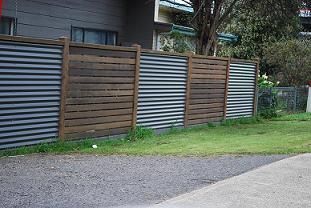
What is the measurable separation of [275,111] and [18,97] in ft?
40.7

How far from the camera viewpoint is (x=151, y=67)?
12938mm

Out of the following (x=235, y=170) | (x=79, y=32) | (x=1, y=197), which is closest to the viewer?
(x=1, y=197)

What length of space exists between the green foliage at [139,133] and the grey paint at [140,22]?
595 centimetres

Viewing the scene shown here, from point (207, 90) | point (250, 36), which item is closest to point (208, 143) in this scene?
point (207, 90)

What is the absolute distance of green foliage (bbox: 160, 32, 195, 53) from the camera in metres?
20.3

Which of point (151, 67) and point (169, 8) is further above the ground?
point (169, 8)

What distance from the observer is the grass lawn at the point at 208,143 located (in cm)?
1033

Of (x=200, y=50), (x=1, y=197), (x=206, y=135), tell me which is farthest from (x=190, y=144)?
(x=200, y=50)

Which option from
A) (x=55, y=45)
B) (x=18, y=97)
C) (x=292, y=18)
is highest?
(x=292, y=18)

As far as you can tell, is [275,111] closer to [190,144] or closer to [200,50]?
[200,50]

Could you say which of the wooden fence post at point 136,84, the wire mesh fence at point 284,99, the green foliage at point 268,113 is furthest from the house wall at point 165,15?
the wooden fence post at point 136,84

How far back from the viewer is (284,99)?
21672 mm

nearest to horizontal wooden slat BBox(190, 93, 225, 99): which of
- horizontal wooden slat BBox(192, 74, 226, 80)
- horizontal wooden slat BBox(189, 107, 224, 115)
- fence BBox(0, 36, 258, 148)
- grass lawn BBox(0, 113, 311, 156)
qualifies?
fence BBox(0, 36, 258, 148)

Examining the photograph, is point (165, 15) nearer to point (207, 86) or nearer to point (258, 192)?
point (207, 86)
